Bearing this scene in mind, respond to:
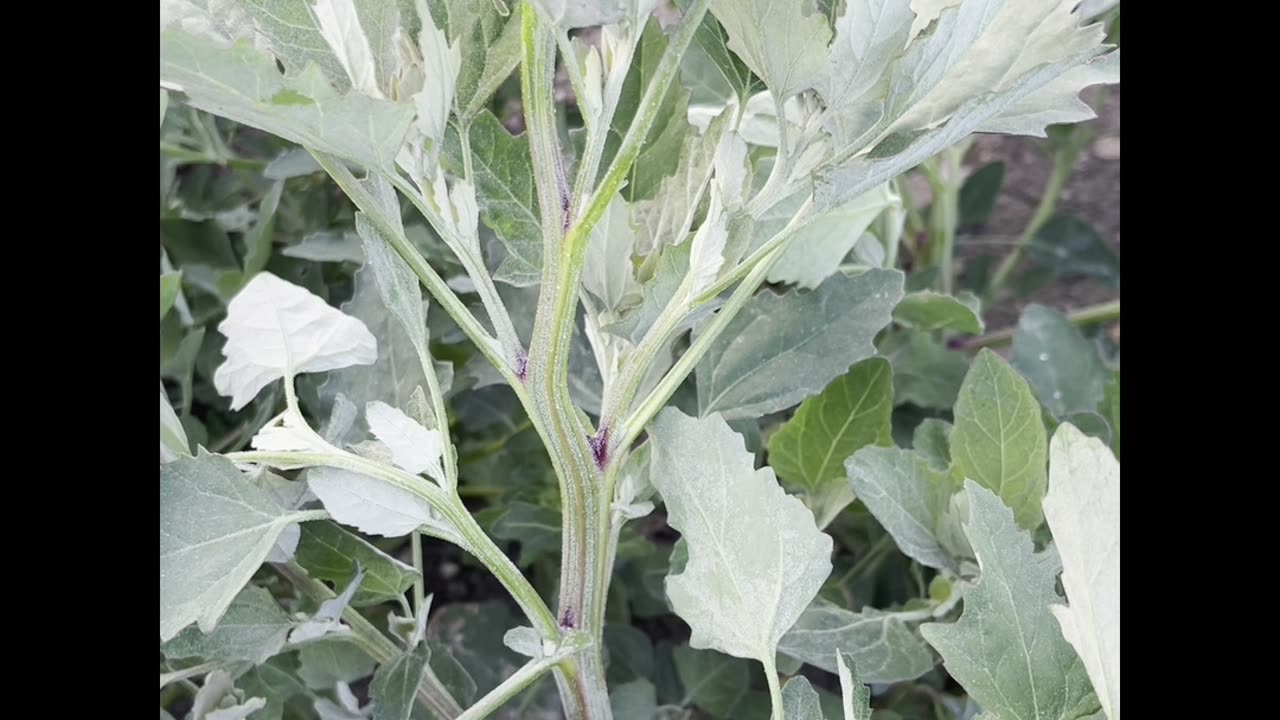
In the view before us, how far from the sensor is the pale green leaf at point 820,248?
1.98 ft

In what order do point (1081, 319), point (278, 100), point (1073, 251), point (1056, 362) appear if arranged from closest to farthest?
point (278, 100)
point (1056, 362)
point (1081, 319)
point (1073, 251)

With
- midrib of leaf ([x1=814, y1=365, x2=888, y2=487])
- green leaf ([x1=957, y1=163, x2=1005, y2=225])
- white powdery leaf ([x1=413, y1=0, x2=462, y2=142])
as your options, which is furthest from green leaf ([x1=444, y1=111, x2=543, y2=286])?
green leaf ([x1=957, y1=163, x2=1005, y2=225])

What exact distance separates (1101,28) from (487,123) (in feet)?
0.79

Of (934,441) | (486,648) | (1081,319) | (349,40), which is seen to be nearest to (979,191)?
(1081,319)

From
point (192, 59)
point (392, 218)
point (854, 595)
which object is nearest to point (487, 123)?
point (392, 218)

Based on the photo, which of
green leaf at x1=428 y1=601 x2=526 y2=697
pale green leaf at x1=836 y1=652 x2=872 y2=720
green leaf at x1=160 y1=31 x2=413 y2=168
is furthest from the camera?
green leaf at x1=428 y1=601 x2=526 y2=697

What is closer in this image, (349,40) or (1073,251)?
(349,40)

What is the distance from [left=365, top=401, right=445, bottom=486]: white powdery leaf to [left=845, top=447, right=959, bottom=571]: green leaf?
0.72ft

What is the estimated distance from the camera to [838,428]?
2.06ft

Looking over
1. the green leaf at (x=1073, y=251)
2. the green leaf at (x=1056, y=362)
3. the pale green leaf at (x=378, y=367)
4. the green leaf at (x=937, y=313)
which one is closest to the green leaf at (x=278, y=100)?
the pale green leaf at (x=378, y=367)

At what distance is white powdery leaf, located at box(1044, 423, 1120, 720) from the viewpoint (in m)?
0.40

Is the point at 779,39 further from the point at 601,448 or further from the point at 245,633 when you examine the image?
the point at 245,633

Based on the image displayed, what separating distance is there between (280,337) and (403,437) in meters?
0.09

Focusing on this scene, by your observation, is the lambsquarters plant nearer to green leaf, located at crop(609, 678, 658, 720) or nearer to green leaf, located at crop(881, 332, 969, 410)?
green leaf, located at crop(609, 678, 658, 720)
